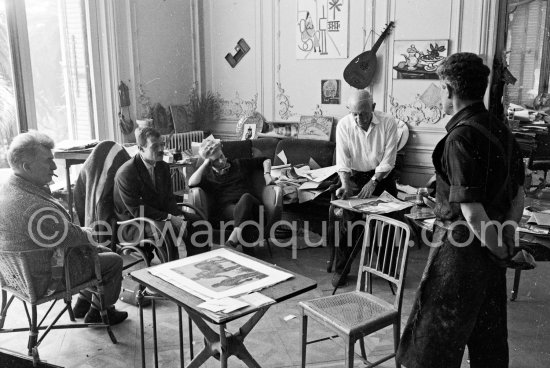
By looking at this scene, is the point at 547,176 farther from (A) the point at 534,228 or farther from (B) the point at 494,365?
(B) the point at 494,365

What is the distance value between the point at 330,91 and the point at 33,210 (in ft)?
13.4

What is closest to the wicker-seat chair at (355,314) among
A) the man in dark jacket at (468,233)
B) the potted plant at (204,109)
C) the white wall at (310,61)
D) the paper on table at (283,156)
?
the man in dark jacket at (468,233)

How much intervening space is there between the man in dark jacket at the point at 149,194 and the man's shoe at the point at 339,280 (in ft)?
4.09

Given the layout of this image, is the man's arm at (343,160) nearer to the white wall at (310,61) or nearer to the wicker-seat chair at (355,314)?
the white wall at (310,61)

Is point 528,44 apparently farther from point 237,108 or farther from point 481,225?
point 481,225

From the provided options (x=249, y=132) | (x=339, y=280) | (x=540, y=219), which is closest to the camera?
(x=540, y=219)

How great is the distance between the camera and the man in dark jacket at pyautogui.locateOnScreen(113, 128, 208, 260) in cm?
388

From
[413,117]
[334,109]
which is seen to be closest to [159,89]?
[334,109]

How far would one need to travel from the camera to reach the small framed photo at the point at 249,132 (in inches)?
258

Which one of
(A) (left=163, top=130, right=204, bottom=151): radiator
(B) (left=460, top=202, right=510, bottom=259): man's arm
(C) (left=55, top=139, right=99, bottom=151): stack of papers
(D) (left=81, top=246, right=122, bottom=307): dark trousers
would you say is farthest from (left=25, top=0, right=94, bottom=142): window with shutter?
(B) (left=460, top=202, right=510, bottom=259): man's arm

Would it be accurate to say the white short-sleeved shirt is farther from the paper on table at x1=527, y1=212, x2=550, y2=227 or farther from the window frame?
the window frame

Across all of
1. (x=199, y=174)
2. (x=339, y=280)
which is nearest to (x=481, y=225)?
(x=339, y=280)

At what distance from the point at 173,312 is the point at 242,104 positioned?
3.66 m

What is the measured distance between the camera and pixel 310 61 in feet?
20.6
